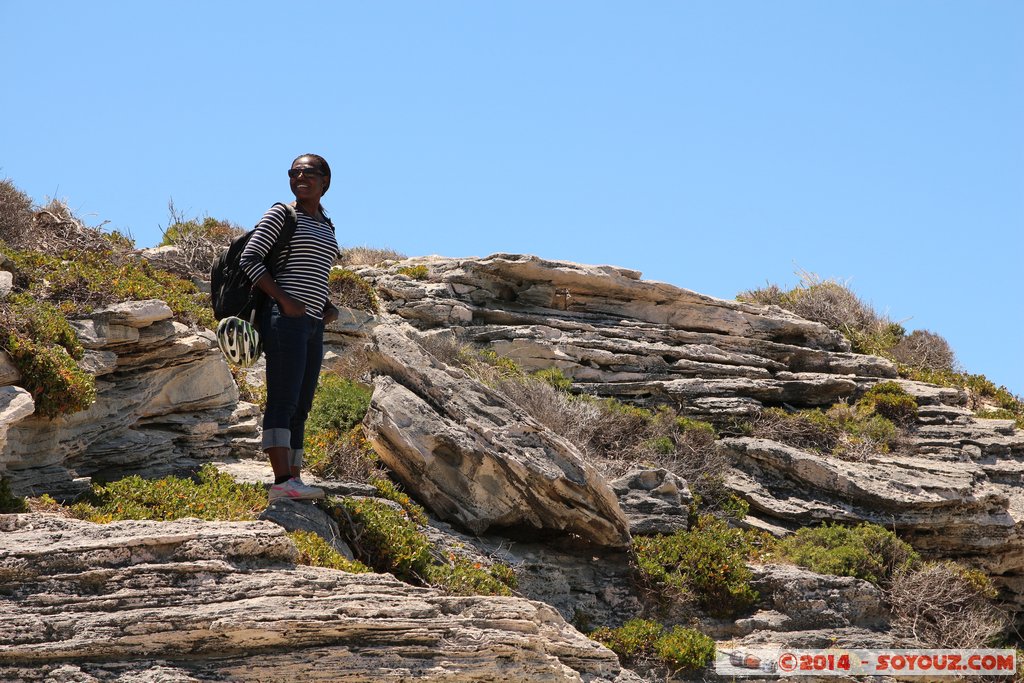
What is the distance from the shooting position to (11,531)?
7.64 metres

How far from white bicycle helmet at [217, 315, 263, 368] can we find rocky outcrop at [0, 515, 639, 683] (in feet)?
4.74

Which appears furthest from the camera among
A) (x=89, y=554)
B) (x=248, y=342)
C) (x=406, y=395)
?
(x=406, y=395)

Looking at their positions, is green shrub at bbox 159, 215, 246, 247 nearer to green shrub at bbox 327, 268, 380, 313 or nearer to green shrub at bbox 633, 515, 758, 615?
green shrub at bbox 327, 268, 380, 313

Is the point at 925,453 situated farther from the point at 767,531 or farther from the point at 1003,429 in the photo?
the point at 767,531

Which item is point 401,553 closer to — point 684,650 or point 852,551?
point 684,650

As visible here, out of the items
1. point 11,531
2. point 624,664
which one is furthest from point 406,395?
point 11,531

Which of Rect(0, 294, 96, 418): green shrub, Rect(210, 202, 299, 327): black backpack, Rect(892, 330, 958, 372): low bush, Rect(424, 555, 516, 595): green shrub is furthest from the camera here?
Rect(892, 330, 958, 372): low bush

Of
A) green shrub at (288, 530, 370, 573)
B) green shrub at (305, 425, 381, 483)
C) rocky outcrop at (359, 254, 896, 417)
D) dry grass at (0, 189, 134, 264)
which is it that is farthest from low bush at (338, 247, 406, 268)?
green shrub at (288, 530, 370, 573)

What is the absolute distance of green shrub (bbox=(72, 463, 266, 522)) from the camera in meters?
8.93

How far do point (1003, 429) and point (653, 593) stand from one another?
822 cm

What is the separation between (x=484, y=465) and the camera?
422 inches

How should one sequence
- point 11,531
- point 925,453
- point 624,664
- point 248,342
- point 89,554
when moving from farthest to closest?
point 925,453
point 624,664
point 248,342
point 11,531
point 89,554

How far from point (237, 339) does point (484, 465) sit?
3.41 m

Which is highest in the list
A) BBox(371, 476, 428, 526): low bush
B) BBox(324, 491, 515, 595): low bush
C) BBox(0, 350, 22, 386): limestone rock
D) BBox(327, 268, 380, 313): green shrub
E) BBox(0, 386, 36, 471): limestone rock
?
BBox(327, 268, 380, 313): green shrub
